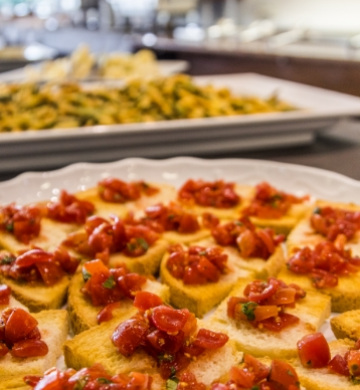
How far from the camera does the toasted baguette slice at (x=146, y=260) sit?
285 cm

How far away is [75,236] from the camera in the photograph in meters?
2.96

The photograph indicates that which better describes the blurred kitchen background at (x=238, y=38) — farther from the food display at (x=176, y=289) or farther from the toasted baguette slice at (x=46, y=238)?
the toasted baguette slice at (x=46, y=238)

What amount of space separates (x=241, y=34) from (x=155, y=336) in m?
14.3

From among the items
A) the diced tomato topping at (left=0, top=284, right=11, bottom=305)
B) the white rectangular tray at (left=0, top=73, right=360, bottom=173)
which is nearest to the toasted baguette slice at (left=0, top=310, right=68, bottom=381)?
the diced tomato topping at (left=0, top=284, right=11, bottom=305)

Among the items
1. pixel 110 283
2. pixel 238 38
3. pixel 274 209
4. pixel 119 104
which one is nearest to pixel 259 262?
pixel 274 209

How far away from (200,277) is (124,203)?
3.61 feet

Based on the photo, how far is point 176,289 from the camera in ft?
8.75

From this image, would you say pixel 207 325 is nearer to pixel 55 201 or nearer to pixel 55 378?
pixel 55 378

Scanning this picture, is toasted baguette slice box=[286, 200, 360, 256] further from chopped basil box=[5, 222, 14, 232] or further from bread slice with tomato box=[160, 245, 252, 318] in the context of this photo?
chopped basil box=[5, 222, 14, 232]

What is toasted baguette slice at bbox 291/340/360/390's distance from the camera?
1.82 m

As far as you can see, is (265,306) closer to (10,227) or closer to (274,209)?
(274,209)

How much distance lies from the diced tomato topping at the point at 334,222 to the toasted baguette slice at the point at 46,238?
1.48 m

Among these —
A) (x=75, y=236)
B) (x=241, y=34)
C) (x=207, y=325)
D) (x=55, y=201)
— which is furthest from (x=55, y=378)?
(x=241, y=34)

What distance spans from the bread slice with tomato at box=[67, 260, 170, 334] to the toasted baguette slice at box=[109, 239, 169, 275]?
0.79 feet
